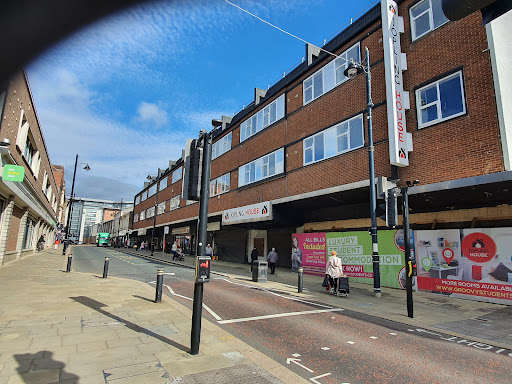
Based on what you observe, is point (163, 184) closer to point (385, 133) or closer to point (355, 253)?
point (355, 253)

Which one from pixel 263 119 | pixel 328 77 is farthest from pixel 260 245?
pixel 328 77

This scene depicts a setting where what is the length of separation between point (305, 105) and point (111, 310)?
1448 centimetres

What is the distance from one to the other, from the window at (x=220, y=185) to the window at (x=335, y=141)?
10.4 meters

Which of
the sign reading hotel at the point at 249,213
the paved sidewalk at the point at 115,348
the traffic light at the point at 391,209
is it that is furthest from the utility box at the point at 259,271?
the traffic light at the point at 391,209

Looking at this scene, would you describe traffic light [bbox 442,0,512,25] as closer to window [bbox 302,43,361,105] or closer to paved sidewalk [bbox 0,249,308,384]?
paved sidewalk [bbox 0,249,308,384]

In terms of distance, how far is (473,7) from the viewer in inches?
69.6

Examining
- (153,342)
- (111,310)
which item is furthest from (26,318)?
(153,342)

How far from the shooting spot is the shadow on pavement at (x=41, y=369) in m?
3.56

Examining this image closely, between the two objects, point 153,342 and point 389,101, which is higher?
point 389,101

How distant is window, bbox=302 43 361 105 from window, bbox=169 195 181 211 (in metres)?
→ 24.8

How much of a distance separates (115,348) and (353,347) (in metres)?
4.01

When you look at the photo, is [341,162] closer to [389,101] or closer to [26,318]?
[389,101]

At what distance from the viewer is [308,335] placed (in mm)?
6059

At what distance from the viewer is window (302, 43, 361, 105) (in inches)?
588
